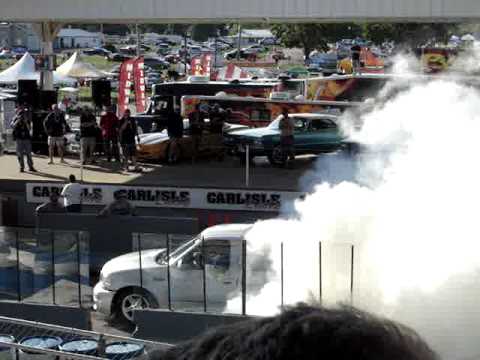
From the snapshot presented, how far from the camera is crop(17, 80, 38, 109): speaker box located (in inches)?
885

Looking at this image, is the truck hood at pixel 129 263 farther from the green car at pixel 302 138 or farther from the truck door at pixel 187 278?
the green car at pixel 302 138

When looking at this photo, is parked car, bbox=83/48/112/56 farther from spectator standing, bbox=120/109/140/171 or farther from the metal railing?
the metal railing

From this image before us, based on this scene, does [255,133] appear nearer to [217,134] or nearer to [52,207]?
[217,134]

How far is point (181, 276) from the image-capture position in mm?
10078

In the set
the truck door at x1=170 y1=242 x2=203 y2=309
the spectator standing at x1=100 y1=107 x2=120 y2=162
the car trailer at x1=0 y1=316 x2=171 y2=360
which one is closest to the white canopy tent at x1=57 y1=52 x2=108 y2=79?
the spectator standing at x1=100 y1=107 x2=120 y2=162

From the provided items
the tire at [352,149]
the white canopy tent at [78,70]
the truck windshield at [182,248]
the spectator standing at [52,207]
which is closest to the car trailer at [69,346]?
the truck windshield at [182,248]

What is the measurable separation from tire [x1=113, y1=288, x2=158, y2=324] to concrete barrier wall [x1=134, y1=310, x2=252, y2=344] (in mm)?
830

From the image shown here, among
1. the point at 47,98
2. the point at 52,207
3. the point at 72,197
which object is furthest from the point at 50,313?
the point at 47,98

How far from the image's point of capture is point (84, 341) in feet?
22.8

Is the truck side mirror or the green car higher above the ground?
the truck side mirror

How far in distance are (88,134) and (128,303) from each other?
10.8 metres

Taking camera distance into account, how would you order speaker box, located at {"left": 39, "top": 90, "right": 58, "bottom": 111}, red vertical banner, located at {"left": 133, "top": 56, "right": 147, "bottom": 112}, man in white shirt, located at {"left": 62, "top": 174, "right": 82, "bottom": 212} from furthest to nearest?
red vertical banner, located at {"left": 133, "top": 56, "right": 147, "bottom": 112} < speaker box, located at {"left": 39, "top": 90, "right": 58, "bottom": 111} < man in white shirt, located at {"left": 62, "top": 174, "right": 82, "bottom": 212}

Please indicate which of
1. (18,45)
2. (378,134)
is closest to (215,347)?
(378,134)

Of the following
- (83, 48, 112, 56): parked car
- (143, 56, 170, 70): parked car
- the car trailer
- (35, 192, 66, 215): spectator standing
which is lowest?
(143, 56, 170, 70): parked car
